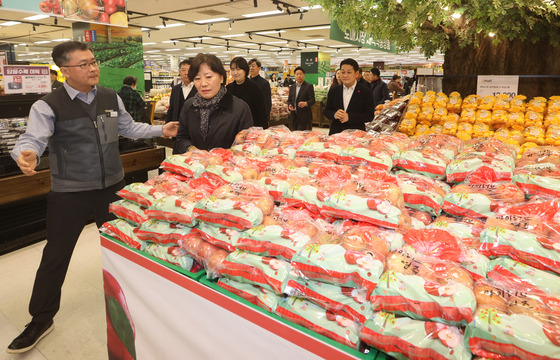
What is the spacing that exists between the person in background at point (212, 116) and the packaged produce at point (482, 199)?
1648 millimetres

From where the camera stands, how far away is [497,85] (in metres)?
3.72

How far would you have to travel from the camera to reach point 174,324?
145cm

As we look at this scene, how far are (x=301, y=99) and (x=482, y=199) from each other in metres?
7.24

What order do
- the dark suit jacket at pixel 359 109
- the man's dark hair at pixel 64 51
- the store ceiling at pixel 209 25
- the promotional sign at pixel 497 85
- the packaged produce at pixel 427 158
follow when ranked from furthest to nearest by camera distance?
the store ceiling at pixel 209 25, the dark suit jacket at pixel 359 109, the promotional sign at pixel 497 85, the man's dark hair at pixel 64 51, the packaged produce at pixel 427 158

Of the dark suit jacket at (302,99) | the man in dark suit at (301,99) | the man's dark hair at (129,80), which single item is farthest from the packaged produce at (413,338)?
the dark suit jacket at (302,99)

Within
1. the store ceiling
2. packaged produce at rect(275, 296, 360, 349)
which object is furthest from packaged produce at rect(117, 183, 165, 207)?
the store ceiling

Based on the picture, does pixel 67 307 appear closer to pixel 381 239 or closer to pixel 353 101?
pixel 381 239

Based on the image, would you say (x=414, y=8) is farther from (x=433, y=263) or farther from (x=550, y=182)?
(x=433, y=263)

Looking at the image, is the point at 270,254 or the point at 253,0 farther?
the point at 253,0

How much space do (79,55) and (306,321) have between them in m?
2.03

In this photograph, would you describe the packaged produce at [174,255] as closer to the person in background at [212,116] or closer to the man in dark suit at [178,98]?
the person in background at [212,116]

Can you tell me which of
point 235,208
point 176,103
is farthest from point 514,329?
point 176,103

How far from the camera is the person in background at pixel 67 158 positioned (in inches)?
85.3

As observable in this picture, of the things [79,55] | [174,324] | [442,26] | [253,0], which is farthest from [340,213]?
[253,0]
